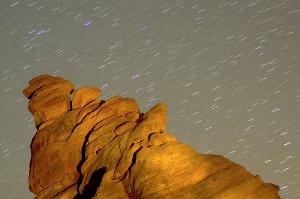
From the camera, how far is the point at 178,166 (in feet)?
80.3

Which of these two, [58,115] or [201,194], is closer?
[201,194]

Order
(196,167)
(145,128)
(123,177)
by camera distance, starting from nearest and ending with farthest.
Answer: (196,167), (123,177), (145,128)

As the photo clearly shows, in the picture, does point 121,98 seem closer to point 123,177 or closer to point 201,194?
point 123,177

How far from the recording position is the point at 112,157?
93.4ft

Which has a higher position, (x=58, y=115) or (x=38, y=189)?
(x=58, y=115)

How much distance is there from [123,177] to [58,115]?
13.6m

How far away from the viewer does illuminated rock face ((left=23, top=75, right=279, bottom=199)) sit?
23.7 m

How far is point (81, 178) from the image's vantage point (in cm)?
3189

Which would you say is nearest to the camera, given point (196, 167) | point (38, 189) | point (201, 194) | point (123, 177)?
point (201, 194)

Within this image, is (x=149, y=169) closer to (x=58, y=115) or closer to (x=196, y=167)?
(x=196, y=167)

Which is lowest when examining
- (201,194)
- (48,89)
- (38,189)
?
(38,189)

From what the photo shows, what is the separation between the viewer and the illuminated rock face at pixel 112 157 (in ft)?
77.8

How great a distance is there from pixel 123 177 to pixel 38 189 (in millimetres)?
11368

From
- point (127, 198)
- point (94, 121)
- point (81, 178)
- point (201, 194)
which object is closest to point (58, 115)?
point (94, 121)
